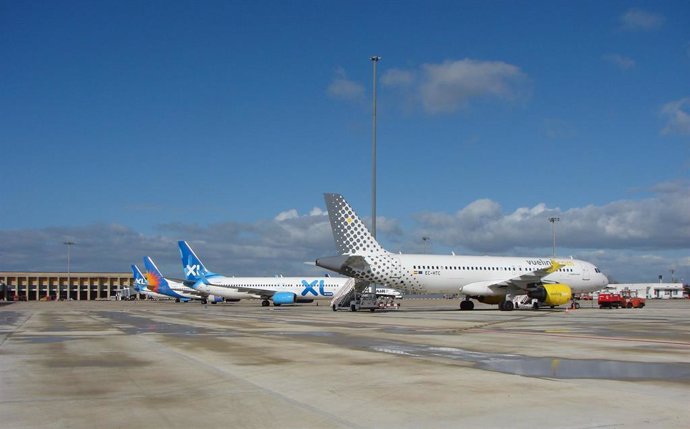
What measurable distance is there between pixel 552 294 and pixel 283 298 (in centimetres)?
3226

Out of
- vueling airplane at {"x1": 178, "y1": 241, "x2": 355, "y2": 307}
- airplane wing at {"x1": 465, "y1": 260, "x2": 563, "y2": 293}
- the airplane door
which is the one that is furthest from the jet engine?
the airplane door

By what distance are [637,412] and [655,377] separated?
11.1 feet

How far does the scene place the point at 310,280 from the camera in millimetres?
76938

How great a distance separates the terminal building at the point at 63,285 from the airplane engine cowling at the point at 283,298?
107377 mm

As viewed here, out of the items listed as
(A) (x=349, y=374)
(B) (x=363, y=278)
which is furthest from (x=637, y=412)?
(B) (x=363, y=278)

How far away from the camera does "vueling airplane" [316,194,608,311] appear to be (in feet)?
148

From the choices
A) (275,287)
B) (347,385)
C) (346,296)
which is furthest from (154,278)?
(347,385)

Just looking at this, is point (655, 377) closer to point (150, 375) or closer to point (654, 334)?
point (150, 375)

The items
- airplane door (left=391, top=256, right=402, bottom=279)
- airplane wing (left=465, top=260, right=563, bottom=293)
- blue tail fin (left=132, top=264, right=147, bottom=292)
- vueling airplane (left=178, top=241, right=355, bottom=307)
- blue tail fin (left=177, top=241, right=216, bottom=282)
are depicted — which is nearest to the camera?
airplane door (left=391, top=256, right=402, bottom=279)

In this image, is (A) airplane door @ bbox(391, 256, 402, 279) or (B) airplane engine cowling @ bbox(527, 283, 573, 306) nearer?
(A) airplane door @ bbox(391, 256, 402, 279)

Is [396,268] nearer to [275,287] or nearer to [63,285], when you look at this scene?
[275,287]

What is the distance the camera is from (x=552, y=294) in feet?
158

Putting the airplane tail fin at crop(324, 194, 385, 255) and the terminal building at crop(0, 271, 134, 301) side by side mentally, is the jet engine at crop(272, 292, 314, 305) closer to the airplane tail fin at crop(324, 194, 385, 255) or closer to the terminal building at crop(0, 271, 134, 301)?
the airplane tail fin at crop(324, 194, 385, 255)

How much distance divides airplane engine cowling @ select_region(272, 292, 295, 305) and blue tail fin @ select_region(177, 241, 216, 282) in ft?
45.9
